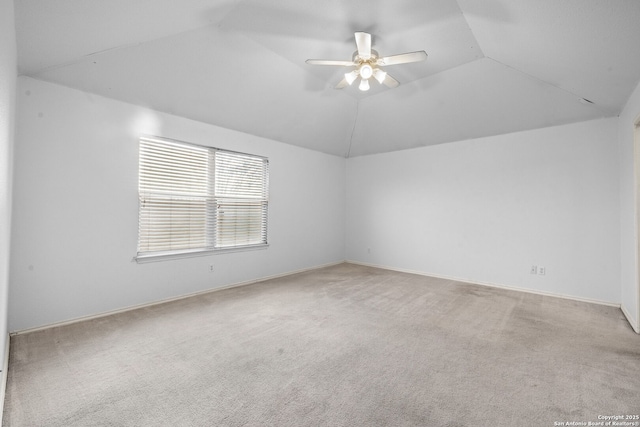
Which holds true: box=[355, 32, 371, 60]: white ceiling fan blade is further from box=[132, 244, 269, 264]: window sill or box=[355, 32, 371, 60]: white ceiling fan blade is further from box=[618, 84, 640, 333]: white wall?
box=[132, 244, 269, 264]: window sill

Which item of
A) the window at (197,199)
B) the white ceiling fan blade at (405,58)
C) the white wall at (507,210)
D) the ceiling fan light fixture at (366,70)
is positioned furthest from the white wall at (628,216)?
the window at (197,199)

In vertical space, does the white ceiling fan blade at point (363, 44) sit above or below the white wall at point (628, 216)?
above

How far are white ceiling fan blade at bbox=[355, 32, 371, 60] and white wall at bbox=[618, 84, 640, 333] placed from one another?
2.77 m

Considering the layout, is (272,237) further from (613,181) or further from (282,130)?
(613,181)

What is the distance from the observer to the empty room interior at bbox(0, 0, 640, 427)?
2016 millimetres

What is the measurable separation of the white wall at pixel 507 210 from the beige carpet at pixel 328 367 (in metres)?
0.77

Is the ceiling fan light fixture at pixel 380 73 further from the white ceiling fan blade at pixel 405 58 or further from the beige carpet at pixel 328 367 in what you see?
the beige carpet at pixel 328 367

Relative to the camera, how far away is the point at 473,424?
169 cm

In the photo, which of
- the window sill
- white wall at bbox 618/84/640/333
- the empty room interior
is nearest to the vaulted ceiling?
the empty room interior

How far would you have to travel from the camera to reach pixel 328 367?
230cm

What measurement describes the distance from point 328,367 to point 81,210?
3.13 meters

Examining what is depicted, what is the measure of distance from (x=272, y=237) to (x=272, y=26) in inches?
132

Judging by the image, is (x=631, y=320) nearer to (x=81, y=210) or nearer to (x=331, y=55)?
(x=331, y=55)

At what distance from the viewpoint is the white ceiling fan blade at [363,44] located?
264 centimetres
